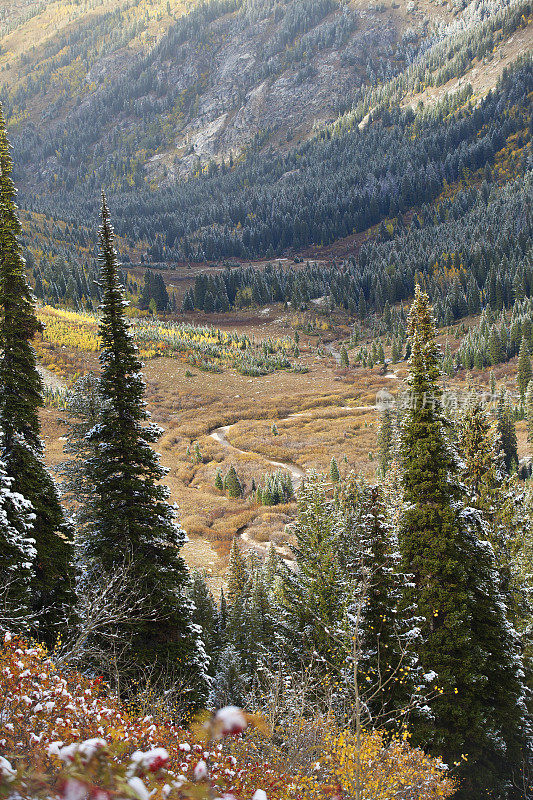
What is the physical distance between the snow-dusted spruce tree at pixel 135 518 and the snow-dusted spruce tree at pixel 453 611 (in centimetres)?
858

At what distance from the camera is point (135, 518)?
663 inches

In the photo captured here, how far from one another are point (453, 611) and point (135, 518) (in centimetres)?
1199

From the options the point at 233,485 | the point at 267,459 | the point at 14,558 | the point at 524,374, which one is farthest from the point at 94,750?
the point at 524,374

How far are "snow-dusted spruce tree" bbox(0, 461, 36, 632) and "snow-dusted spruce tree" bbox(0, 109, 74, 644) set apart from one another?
52.8 inches

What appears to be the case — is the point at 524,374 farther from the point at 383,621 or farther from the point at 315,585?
the point at 383,621

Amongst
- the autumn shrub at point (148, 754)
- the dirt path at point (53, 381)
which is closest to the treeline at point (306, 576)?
the autumn shrub at point (148, 754)

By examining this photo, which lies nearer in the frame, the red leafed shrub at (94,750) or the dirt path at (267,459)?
the red leafed shrub at (94,750)

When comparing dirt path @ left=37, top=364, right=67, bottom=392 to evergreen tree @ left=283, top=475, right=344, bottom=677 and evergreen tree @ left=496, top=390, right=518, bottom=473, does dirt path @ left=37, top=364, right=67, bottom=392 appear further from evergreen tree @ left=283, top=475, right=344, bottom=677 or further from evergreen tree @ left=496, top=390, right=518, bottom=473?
evergreen tree @ left=283, top=475, right=344, bottom=677

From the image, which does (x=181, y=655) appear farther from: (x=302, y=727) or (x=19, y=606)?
(x=19, y=606)

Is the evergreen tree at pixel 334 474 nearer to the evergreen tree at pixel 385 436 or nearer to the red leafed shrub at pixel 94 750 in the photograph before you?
the evergreen tree at pixel 385 436

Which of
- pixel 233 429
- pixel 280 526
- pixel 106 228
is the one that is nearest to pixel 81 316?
pixel 233 429

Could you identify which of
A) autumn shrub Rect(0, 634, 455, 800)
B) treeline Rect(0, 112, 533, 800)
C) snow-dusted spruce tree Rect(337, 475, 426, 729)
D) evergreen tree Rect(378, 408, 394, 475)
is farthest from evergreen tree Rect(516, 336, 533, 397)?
autumn shrub Rect(0, 634, 455, 800)

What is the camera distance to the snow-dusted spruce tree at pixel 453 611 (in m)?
18.6

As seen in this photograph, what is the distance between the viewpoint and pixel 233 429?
10375cm
